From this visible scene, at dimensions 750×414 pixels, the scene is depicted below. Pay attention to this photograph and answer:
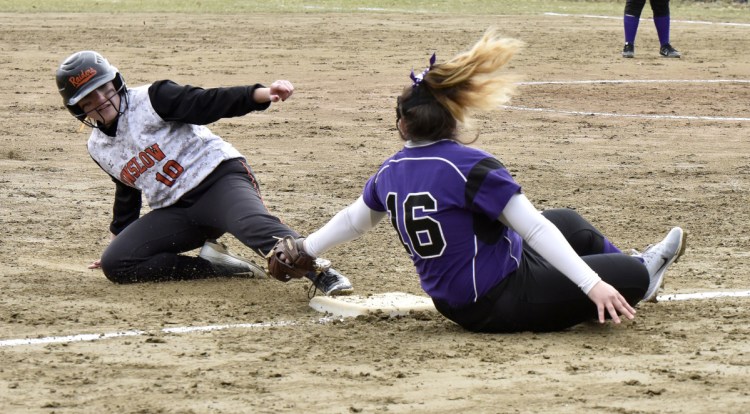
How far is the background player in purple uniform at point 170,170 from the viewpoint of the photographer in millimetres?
6445

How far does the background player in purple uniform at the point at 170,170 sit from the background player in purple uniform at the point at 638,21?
1117cm

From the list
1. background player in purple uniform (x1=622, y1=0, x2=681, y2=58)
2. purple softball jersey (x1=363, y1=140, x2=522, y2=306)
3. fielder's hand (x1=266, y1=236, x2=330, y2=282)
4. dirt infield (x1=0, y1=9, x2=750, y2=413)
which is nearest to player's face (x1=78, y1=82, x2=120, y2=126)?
dirt infield (x1=0, y1=9, x2=750, y2=413)

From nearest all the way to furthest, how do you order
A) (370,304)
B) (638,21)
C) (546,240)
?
1. (546,240)
2. (370,304)
3. (638,21)

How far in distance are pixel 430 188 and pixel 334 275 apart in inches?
50.0

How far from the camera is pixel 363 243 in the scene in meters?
7.68

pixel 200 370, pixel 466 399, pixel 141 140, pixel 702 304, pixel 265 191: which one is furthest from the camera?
pixel 265 191

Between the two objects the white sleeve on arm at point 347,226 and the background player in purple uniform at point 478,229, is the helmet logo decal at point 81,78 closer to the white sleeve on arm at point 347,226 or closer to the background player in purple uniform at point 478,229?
the white sleeve on arm at point 347,226

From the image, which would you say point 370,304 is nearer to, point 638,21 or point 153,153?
point 153,153

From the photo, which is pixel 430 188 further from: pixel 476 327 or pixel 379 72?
pixel 379 72

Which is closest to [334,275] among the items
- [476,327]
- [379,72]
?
[476,327]

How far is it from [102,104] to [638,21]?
11.8m

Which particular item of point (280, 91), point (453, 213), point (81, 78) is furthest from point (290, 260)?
point (81, 78)

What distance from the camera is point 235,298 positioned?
631 cm

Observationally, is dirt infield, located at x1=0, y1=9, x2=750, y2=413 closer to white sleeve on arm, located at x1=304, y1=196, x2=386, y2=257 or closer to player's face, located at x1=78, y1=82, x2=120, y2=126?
white sleeve on arm, located at x1=304, y1=196, x2=386, y2=257
